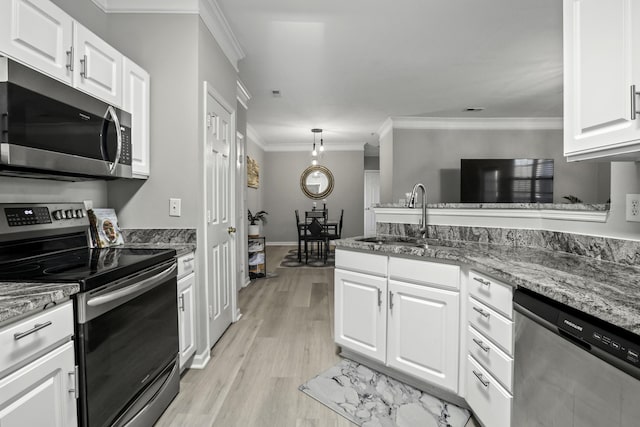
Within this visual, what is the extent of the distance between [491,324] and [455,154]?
199 inches

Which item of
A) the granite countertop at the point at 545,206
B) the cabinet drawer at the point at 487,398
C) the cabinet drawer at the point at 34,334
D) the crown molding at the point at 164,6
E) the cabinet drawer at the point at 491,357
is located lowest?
the cabinet drawer at the point at 487,398

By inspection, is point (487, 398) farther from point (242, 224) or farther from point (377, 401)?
point (242, 224)

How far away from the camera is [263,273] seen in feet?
16.2

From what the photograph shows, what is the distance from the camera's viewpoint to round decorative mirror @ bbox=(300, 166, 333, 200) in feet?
27.5

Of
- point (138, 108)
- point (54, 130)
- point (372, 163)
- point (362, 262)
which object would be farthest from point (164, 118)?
point (372, 163)

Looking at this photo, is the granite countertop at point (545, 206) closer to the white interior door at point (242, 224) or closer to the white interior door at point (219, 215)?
the white interior door at point (219, 215)

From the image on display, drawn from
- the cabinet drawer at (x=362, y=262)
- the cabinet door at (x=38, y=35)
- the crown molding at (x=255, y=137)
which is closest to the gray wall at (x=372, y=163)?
the crown molding at (x=255, y=137)

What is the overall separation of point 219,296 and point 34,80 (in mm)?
1838

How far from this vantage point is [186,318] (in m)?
2.09

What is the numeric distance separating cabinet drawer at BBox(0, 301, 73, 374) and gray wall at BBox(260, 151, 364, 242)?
7.28 metres

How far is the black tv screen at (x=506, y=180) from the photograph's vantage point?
5.40 m

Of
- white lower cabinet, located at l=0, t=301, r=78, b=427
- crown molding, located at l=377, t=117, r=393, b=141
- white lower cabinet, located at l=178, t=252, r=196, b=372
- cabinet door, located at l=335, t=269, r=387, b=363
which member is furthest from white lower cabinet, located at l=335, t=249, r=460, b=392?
crown molding, located at l=377, t=117, r=393, b=141

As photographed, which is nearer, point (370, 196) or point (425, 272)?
point (425, 272)

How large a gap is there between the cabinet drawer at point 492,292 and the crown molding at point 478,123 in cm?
466
